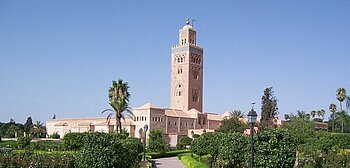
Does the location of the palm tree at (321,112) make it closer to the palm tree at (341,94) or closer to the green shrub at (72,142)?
the palm tree at (341,94)

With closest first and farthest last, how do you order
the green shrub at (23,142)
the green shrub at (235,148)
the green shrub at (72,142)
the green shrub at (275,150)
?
the green shrub at (275,150) → the green shrub at (235,148) → the green shrub at (72,142) → the green shrub at (23,142)

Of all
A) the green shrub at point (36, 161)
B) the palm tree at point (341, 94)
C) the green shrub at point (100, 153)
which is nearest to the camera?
the green shrub at point (100, 153)

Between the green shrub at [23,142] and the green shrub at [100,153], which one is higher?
the green shrub at [100,153]

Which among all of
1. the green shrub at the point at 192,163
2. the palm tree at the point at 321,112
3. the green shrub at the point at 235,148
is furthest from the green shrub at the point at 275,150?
the palm tree at the point at 321,112

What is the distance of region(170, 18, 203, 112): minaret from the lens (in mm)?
72812

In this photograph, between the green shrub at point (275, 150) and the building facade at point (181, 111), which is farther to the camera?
the building facade at point (181, 111)

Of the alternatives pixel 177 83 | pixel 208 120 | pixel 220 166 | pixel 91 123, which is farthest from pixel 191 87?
pixel 220 166

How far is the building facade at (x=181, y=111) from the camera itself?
57675 millimetres

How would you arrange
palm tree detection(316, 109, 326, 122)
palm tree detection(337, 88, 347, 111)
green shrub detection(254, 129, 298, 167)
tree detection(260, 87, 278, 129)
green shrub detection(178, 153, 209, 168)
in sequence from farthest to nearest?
palm tree detection(316, 109, 326, 122), palm tree detection(337, 88, 347, 111), tree detection(260, 87, 278, 129), green shrub detection(178, 153, 209, 168), green shrub detection(254, 129, 298, 167)

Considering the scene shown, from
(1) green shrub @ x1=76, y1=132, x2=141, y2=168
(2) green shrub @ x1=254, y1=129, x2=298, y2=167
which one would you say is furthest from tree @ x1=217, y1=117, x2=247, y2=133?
(1) green shrub @ x1=76, y1=132, x2=141, y2=168

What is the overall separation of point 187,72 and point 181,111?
9.18 metres

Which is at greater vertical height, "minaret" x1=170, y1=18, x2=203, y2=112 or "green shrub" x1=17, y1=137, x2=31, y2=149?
"minaret" x1=170, y1=18, x2=203, y2=112

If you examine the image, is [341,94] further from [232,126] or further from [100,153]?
[100,153]

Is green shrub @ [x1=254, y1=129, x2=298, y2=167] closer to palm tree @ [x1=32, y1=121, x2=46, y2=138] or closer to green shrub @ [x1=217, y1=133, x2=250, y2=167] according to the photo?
green shrub @ [x1=217, y1=133, x2=250, y2=167]
